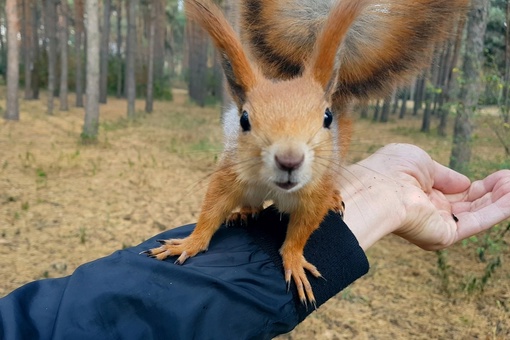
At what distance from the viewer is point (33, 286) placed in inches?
49.1

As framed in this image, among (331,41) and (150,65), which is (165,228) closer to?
(331,41)

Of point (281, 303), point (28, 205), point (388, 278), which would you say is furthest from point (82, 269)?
point (28, 205)

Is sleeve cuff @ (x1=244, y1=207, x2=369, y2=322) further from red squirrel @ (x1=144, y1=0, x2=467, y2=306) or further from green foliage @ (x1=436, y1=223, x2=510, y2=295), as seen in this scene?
green foliage @ (x1=436, y1=223, x2=510, y2=295)

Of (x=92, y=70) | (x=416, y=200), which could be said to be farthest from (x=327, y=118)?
(x=92, y=70)

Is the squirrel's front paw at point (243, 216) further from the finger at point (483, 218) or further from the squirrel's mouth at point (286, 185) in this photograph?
the finger at point (483, 218)

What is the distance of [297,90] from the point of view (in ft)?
4.15

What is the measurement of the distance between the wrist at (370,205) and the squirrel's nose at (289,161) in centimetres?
62

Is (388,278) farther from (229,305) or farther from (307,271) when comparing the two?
(229,305)

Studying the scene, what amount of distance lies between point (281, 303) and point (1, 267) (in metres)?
3.07

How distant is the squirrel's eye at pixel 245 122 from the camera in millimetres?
1222

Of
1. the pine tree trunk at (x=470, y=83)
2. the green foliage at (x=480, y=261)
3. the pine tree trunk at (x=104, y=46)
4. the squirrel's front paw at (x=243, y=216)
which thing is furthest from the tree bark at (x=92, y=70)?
the squirrel's front paw at (x=243, y=216)

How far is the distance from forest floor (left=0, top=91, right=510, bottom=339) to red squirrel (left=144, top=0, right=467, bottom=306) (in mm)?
163

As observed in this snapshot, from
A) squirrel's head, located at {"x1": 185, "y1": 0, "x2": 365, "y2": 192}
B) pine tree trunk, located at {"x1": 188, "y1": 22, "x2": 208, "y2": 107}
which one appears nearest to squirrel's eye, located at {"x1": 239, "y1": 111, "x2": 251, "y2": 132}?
squirrel's head, located at {"x1": 185, "y1": 0, "x2": 365, "y2": 192}

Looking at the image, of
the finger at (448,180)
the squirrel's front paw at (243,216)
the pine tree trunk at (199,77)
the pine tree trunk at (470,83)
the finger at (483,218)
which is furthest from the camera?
the pine tree trunk at (199,77)
